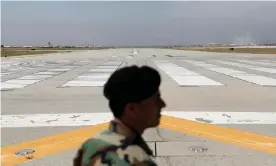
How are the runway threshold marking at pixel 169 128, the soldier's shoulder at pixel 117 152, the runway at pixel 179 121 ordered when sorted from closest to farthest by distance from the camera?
the soldier's shoulder at pixel 117 152, the runway at pixel 179 121, the runway threshold marking at pixel 169 128

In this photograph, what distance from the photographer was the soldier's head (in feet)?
4.21

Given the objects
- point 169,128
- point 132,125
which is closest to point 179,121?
point 169,128

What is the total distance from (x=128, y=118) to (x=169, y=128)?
207 inches

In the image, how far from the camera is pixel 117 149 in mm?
1278

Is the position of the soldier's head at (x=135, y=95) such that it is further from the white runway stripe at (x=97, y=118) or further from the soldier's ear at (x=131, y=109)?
the white runway stripe at (x=97, y=118)

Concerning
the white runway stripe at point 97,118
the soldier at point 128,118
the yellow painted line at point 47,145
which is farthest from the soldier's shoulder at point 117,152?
the white runway stripe at point 97,118

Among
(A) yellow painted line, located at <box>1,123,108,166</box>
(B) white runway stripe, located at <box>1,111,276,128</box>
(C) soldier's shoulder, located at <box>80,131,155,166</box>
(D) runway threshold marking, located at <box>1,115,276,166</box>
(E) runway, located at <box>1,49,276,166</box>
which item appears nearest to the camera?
(C) soldier's shoulder, located at <box>80,131,155,166</box>

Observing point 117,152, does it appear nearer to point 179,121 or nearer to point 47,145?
point 47,145

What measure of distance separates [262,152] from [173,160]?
1442mm

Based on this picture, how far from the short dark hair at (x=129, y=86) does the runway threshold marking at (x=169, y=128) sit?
3.88m

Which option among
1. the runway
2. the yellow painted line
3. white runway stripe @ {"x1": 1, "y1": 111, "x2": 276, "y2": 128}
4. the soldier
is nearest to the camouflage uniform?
the soldier

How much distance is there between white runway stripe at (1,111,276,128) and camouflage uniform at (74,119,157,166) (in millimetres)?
5749

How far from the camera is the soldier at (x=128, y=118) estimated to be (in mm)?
1277

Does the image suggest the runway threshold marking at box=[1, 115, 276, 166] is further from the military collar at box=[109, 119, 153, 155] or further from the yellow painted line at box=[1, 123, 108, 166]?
the military collar at box=[109, 119, 153, 155]
